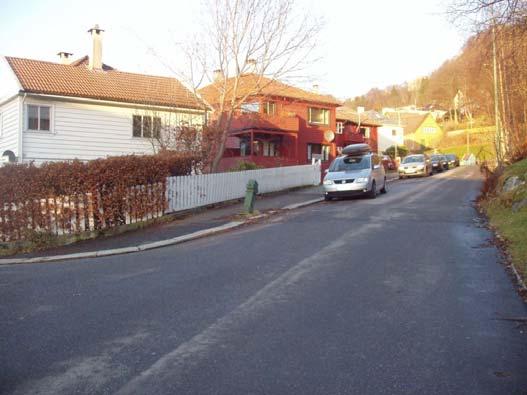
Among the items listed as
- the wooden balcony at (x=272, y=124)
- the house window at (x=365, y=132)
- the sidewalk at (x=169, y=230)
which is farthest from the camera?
the house window at (x=365, y=132)

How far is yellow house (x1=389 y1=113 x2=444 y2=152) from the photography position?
9194 centimetres

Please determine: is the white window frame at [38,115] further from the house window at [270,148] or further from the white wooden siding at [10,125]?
the house window at [270,148]

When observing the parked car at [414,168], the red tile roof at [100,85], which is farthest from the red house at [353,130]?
the red tile roof at [100,85]

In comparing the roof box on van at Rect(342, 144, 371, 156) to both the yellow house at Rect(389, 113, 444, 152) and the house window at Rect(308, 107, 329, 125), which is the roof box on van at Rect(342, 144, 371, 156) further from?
the yellow house at Rect(389, 113, 444, 152)

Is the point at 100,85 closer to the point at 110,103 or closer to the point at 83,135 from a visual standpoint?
the point at 110,103

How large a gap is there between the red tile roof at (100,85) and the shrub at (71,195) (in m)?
8.16

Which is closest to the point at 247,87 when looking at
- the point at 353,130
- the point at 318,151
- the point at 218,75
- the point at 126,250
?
the point at 218,75

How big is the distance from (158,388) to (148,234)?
935 cm

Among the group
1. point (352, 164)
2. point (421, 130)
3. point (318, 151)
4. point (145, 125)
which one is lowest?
point (352, 164)

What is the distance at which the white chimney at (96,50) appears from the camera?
88.1ft

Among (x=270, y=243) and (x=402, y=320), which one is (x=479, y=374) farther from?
(x=270, y=243)

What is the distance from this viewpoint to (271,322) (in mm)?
5766

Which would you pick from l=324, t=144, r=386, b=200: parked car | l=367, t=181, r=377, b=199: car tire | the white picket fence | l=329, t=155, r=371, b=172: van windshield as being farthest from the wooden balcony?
l=367, t=181, r=377, b=199: car tire

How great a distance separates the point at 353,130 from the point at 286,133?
14193mm
